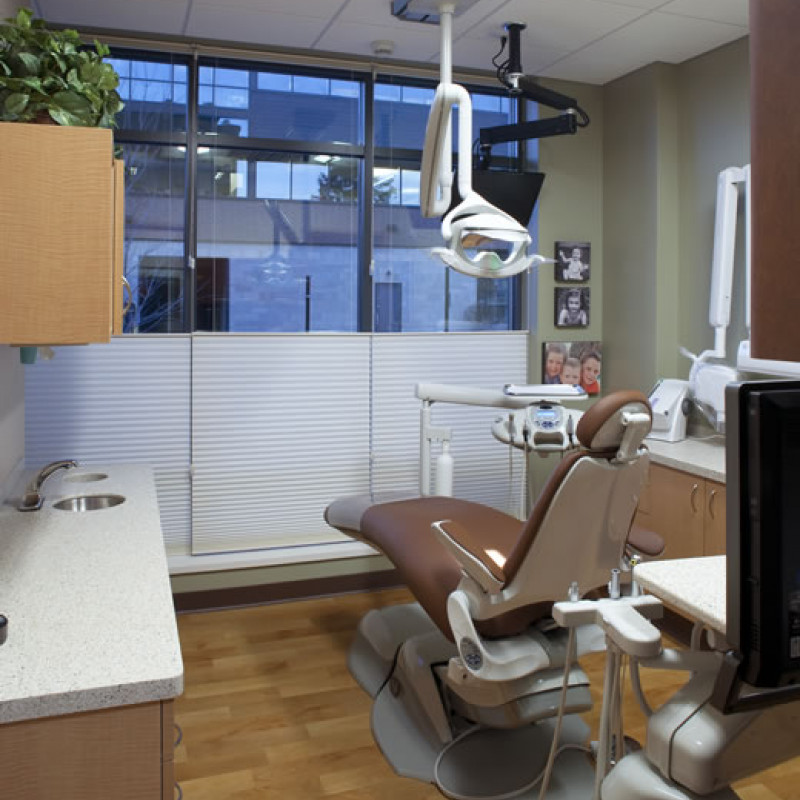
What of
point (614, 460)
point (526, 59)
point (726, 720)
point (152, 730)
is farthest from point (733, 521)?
point (526, 59)

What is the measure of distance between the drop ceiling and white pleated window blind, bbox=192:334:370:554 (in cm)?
139

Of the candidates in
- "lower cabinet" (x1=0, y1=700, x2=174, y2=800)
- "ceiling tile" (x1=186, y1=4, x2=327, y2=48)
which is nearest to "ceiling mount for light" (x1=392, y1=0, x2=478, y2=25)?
"ceiling tile" (x1=186, y1=4, x2=327, y2=48)

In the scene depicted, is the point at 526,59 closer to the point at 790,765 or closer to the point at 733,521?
the point at 790,765

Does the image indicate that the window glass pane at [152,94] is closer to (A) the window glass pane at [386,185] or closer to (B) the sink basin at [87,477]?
(A) the window glass pane at [386,185]

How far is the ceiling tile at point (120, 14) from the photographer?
330 centimetres

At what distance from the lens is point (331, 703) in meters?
2.86

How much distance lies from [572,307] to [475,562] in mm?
2455

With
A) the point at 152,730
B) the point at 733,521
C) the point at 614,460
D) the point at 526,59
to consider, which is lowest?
the point at 152,730

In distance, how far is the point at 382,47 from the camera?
3.78m

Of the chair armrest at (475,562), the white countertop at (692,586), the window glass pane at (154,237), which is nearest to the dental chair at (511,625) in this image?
the chair armrest at (475,562)

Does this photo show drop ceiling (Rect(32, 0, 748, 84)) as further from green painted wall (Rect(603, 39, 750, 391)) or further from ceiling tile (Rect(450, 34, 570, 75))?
green painted wall (Rect(603, 39, 750, 391))

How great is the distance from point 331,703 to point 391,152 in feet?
8.84

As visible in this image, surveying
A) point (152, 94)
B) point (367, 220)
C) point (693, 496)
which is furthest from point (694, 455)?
point (152, 94)

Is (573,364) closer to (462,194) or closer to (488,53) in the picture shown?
(488,53)
